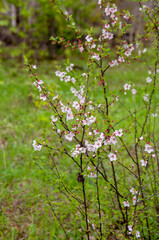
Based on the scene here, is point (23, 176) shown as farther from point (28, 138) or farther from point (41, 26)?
point (41, 26)

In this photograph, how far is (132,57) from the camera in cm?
189

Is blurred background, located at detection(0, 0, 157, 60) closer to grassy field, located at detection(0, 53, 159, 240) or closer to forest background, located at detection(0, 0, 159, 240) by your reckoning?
forest background, located at detection(0, 0, 159, 240)

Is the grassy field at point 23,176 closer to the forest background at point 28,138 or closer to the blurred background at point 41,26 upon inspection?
the forest background at point 28,138

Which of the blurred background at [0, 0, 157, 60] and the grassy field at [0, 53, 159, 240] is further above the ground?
the blurred background at [0, 0, 157, 60]

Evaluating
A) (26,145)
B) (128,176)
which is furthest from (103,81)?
(26,145)

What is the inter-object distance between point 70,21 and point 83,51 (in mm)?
247

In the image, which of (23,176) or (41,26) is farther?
(41,26)

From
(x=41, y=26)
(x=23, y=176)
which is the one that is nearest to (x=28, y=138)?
(x=23, y=176)

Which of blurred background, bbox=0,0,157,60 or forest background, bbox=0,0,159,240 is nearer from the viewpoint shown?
forest background, bbox=0,0,159,240

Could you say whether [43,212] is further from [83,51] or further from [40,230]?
[83,51]

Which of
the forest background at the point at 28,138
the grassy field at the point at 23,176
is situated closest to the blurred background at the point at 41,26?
the forest background at the point at 28,138

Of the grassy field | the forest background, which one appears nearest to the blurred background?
the forest background

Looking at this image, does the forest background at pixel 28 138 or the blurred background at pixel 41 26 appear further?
the blurred background at pixel 41 26

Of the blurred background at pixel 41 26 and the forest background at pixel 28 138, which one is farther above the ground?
the blurred background at pixel 41 26
